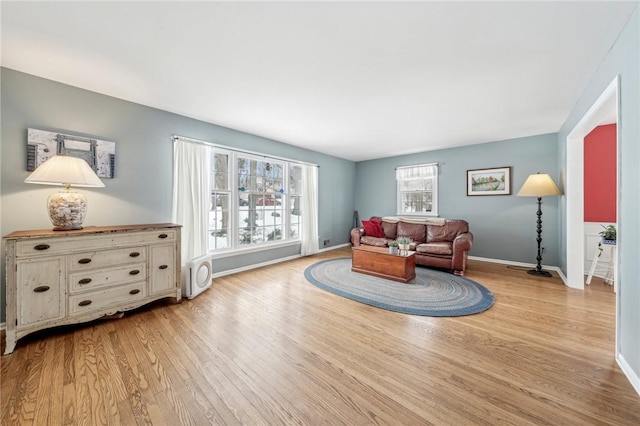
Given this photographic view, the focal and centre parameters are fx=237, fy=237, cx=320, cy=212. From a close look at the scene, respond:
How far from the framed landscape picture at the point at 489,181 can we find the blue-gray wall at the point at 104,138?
15.0 ft

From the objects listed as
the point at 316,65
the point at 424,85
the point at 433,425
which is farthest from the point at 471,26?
the point at 433,425

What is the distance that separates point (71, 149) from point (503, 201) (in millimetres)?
6720

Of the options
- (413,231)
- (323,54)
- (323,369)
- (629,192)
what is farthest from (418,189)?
(323,369)

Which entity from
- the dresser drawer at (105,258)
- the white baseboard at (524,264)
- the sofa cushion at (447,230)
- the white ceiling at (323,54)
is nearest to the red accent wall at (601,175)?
the white baseboard at (524,264)

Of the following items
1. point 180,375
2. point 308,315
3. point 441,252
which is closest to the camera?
point 180,375

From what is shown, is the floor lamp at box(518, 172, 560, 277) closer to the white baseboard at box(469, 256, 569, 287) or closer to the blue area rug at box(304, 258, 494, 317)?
the white baseboard at box(469, 256, 569, 287)

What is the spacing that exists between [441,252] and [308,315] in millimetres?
2785

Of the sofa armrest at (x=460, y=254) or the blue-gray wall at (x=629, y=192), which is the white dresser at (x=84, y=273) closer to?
the blue-gray wall at (x=629, y=192)

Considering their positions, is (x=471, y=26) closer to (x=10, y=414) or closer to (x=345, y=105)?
(x=345, y=105)

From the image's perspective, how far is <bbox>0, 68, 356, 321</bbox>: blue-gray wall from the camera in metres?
2.28

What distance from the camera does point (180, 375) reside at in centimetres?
165

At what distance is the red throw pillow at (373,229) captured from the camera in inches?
211

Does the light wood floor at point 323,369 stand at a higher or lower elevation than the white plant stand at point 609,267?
lower

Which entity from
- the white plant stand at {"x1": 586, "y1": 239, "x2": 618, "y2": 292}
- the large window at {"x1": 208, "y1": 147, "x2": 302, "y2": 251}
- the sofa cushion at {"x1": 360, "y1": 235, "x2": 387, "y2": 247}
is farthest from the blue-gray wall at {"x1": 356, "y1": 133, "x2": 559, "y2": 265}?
the large window at {"x1": 208, "y1": 147, "x2": 302, "y2": 251}
